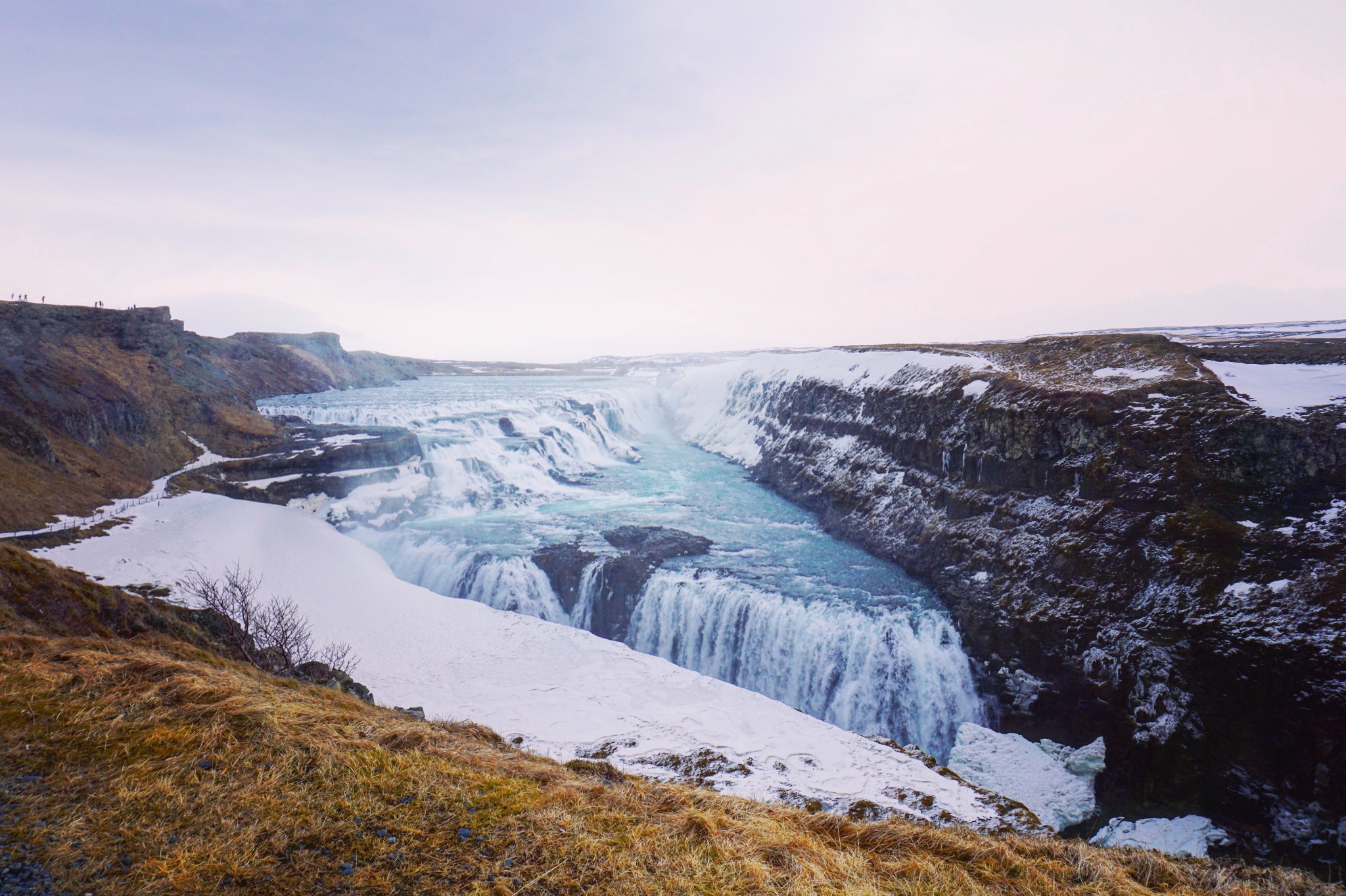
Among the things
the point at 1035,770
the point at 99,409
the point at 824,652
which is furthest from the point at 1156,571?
the point at 99,409

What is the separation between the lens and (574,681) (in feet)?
50.0

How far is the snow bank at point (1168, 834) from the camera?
34.6 ft

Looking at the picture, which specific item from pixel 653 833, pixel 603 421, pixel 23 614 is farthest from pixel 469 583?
pixel 603 421

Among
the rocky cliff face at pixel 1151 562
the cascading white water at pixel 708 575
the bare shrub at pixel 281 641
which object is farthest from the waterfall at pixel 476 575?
the rocky cliff face at pixel 1151 562

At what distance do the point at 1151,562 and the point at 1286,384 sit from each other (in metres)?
8.18

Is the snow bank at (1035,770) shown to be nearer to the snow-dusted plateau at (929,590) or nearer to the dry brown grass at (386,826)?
the snow-dusted plateau at (929,590)

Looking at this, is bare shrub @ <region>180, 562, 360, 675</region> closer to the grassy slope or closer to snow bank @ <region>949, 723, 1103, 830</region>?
the grassy slope

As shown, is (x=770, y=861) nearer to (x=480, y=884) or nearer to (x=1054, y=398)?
(x=480, y=884)

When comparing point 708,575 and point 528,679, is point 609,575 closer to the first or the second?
point 708,575

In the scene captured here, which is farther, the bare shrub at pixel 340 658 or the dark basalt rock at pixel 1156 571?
the bare shrub at pixel 340 658

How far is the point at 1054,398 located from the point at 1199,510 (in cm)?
700

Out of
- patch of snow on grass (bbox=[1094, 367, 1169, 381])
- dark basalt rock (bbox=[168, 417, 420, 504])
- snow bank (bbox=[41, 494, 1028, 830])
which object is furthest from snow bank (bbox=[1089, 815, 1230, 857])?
dark basalt rock (bbox=[168, 417, 420, 504])

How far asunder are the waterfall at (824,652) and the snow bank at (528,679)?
291 cm

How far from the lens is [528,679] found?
15344 mm
